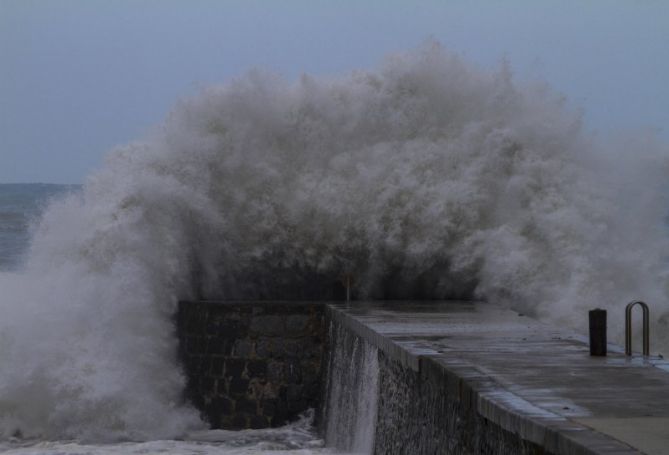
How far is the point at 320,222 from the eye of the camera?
537 inches

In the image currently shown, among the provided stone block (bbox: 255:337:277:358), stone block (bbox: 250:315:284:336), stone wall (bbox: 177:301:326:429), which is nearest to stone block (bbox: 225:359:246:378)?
stone wall (bbox: 177:301:326:429)

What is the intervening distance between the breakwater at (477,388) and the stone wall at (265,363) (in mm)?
291

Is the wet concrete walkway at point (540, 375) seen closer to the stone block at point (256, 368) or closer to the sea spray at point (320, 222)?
the stone block at point (256, 368)

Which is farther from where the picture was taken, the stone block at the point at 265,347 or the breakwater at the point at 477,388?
the stone block at the point at 265,347

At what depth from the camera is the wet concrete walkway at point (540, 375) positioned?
489cm

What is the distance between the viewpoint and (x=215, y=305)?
38.5ft

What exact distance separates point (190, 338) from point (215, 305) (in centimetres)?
43

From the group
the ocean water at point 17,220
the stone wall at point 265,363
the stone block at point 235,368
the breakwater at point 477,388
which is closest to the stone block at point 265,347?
the stone wall at point 265,363

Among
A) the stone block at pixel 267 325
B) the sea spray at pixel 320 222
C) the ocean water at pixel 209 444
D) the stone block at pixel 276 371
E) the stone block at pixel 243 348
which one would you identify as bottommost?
the ocean water at pixel 209 444

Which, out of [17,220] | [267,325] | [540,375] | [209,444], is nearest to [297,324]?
[267,325]

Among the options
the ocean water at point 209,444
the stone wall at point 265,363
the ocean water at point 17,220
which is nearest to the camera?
the ocean water at point 209,444

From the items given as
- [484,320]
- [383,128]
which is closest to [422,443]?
[484,320]

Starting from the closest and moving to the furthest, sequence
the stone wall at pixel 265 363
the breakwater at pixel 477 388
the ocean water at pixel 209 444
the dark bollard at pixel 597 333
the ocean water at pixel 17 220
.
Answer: the breakwater at pixel 477 388
the dark bollard at pixel 597 333
the ocean water at pixel 209 444
the stone wall at pixel 265 363
the ocean water at pixel 17 220

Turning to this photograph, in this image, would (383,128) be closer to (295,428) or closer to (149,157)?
(149,157)
